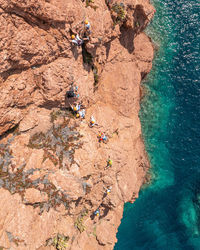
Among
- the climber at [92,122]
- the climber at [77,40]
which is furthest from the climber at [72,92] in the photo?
the climber at [77,40]

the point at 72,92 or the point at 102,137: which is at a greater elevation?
the point at 72,92

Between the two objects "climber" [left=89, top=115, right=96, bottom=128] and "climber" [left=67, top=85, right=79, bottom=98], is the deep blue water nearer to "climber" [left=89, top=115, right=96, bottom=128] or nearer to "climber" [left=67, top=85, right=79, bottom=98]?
"climber" [left=89, top=115, right=96, bottom=128]

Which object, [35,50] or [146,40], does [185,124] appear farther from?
[35,50]

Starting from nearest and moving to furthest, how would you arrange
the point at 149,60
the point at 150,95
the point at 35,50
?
1. the point at 35,50
2. the point at 149,60
3. the point at 150,95

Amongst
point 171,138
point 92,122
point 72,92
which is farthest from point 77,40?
point 171,138

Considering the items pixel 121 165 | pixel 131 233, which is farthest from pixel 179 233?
pixel 121 165

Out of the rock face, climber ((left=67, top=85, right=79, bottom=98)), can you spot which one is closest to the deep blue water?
the rock face

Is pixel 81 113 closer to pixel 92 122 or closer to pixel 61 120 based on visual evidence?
pixel 92 122
